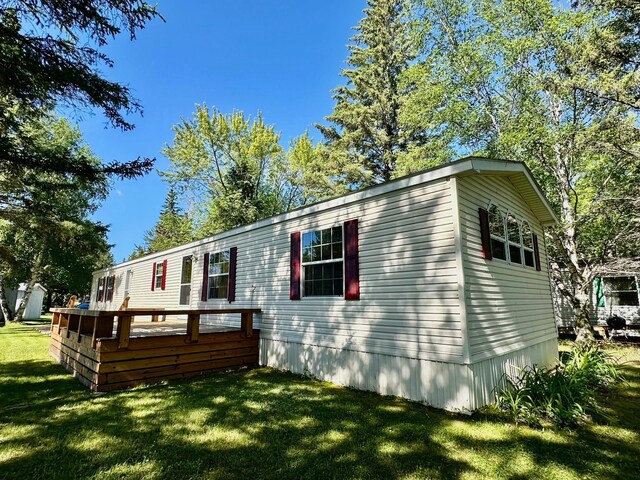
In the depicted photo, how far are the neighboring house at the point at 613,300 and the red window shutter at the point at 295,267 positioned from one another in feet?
34.4

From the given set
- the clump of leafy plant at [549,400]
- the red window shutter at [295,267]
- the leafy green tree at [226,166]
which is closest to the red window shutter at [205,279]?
the red window shutter at [295,267]

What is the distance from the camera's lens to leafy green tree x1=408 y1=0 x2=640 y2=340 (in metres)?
9.73

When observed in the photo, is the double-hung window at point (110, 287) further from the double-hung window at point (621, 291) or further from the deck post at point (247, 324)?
the double-hung window at point (621, 291)

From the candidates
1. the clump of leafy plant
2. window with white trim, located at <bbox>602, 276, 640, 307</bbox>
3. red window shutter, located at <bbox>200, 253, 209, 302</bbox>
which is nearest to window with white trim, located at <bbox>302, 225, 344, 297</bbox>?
the clump of leafy plant

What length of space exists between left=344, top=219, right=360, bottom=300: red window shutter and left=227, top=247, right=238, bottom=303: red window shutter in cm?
393

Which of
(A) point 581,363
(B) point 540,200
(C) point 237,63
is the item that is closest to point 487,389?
(A) point 581,363

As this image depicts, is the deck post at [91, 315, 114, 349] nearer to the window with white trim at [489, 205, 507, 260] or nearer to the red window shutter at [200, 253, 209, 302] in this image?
the red window shutter at [200, 253, 209, 302]

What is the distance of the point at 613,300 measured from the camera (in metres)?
12.9

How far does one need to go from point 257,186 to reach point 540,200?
1768 cm

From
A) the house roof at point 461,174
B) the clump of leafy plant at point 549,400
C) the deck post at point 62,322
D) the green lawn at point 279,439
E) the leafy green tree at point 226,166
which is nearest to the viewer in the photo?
the green lawn at point 279,439

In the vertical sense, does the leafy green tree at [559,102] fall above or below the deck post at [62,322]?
above

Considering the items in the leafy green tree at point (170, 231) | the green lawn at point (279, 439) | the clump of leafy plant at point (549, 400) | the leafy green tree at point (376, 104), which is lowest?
the green lawn at point (279, 439)

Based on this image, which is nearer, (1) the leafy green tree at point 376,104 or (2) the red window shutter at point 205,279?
(2) the red window shutter at point 205,279

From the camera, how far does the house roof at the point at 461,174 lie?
496 centimetres
